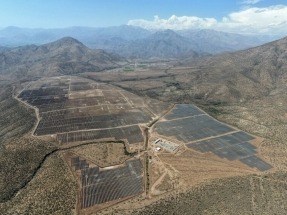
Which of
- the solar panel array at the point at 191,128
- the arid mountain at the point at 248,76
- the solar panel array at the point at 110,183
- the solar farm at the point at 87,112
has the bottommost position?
the solar farm at the point at 87,112

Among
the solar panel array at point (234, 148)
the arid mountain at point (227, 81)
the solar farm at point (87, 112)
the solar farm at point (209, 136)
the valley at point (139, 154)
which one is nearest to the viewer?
the valley at point (139, 154)

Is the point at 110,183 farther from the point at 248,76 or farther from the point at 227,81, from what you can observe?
the point at 248,76

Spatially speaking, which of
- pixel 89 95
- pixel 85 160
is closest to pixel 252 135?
pixel 85 160

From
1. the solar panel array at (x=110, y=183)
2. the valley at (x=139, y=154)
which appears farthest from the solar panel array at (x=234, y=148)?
the solar panel array at (x=110, y=183)

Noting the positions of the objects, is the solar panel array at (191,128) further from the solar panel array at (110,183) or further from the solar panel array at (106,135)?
the solar panel array at (110,183)

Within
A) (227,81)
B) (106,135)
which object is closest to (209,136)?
(106,135)

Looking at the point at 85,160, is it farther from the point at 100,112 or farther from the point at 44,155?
the point at 100,112

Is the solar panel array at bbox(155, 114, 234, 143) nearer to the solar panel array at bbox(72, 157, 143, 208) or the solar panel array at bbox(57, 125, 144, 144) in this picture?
the solar panel array at bbox(57, 125, 144, 144)

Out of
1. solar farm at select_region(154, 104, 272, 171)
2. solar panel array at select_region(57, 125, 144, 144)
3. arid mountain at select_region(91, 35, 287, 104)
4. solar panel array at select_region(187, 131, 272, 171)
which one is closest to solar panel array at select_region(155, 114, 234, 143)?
solar farm at select_region(154, 104, 272, 171)
